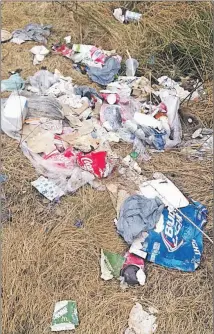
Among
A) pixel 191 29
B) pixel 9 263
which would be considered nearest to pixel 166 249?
pixel 9 263

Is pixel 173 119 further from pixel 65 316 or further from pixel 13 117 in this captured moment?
pixel 65 316

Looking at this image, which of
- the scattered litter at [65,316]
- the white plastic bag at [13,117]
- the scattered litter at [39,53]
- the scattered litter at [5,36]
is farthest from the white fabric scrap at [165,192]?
the scattered litter at [5,36]

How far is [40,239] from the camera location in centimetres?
253

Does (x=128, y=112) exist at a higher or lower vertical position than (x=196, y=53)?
lower

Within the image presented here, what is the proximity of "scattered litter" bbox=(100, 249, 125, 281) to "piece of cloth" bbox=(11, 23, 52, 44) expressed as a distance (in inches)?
89.4

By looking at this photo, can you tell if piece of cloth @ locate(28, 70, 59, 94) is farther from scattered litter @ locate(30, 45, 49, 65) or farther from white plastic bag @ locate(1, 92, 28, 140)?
white plastic bag @ locate(1, 92, 28, 140)

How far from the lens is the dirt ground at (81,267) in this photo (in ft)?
7.46

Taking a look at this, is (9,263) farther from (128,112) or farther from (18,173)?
(128,112)

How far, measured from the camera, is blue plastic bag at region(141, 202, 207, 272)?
8.04 ft

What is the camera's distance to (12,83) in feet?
11.6

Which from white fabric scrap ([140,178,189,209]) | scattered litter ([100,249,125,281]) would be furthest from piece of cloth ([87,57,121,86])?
scattered litter ([100,249,125,281])

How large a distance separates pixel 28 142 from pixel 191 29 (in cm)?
169

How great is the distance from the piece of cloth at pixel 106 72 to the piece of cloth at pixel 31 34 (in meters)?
0.66

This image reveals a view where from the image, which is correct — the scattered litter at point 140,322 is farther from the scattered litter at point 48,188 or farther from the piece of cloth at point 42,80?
the piece of cloth at point 42,80
